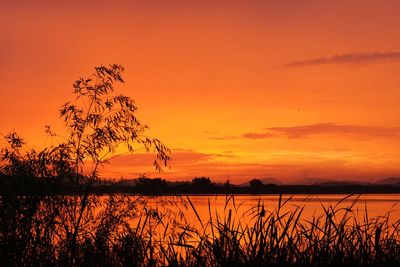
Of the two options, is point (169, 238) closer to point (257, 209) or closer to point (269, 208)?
point (257, 209)

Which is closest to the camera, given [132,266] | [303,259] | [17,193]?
[303,259]

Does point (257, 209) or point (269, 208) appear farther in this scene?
point (269, 208)

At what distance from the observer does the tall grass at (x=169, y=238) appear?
7.19m

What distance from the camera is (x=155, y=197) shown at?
54.7 ft

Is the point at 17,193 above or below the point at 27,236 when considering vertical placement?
above

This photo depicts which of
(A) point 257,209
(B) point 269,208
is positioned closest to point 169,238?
(A) point 257,209

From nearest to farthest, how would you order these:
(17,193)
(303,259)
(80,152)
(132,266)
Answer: (303,259)
(132,266)
(17,193)
(80,152)

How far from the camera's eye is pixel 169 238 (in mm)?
10453

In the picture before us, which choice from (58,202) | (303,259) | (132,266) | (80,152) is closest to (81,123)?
(80,152)

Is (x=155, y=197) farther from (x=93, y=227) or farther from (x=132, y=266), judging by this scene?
(x=132, y=266)

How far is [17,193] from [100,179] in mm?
3115

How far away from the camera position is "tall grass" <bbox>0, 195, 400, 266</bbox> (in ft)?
23.6

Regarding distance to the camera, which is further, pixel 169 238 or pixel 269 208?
pixel 269 208

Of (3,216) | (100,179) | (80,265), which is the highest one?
(100,179)
